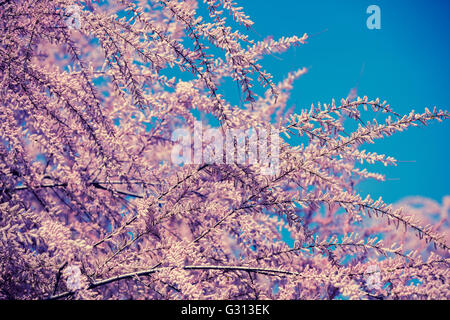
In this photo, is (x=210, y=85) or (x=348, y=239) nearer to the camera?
(x=210, y=85)

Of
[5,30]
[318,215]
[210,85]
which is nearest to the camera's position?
[210,85]

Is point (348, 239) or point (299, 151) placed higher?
point (299, 151)

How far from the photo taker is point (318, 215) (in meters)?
4.37

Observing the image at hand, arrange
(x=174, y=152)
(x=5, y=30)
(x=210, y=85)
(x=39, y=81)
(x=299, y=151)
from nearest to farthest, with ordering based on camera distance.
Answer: (x=210, y=85)
(x=299, y=151)
(x=5, y=30)
(x=39, y=81)
(x=174, y=152)

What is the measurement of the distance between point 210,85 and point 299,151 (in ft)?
1.67

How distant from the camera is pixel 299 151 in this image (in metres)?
1.43

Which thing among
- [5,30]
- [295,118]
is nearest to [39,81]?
[5,30]

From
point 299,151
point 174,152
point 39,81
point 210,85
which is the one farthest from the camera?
point 174,152
